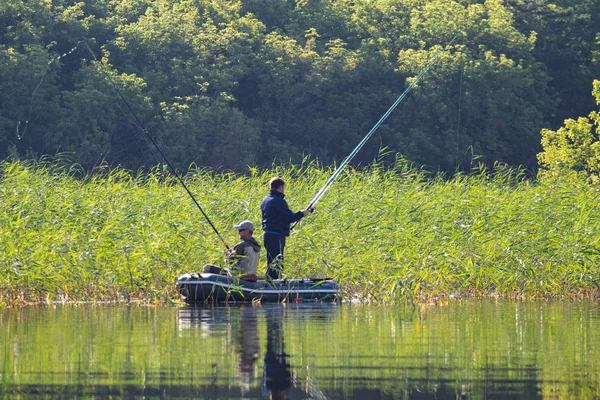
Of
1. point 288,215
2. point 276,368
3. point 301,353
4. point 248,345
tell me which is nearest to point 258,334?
point 248,345

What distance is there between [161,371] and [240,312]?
14.6 feet

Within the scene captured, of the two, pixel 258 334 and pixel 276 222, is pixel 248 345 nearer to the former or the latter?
pixel 258 334

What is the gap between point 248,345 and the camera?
9539mm

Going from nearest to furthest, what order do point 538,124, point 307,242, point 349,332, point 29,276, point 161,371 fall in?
point 161,371, point 349,332, point 29,276, point 307,242, point 538,124

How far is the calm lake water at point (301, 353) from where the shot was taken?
7.49m

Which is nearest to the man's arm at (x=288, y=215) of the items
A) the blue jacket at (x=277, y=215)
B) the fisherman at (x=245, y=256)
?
the blue jacket at (x=277, y=215)

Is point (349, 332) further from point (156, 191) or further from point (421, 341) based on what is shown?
point (156, 191)

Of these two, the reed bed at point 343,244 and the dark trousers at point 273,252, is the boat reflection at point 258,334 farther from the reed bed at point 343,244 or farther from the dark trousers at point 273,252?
the reed bed at point 343,244

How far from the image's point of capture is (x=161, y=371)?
322 inches

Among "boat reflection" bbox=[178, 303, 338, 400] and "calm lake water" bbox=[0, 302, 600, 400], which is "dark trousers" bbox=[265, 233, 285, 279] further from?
"calm lake water" bbox=[0, 302, 600, 400]

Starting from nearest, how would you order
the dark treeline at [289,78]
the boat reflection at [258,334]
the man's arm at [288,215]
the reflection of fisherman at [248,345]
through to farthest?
the boat reflection at [258,334], the reflection of fisherman at [248,345], the man's arm at [288,215], the dark treeline at [289,78]

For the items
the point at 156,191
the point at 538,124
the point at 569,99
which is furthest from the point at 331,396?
the point at 569,99

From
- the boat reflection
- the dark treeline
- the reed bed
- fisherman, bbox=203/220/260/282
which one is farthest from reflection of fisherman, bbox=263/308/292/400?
the dark treeline

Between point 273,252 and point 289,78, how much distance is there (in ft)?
96.5
